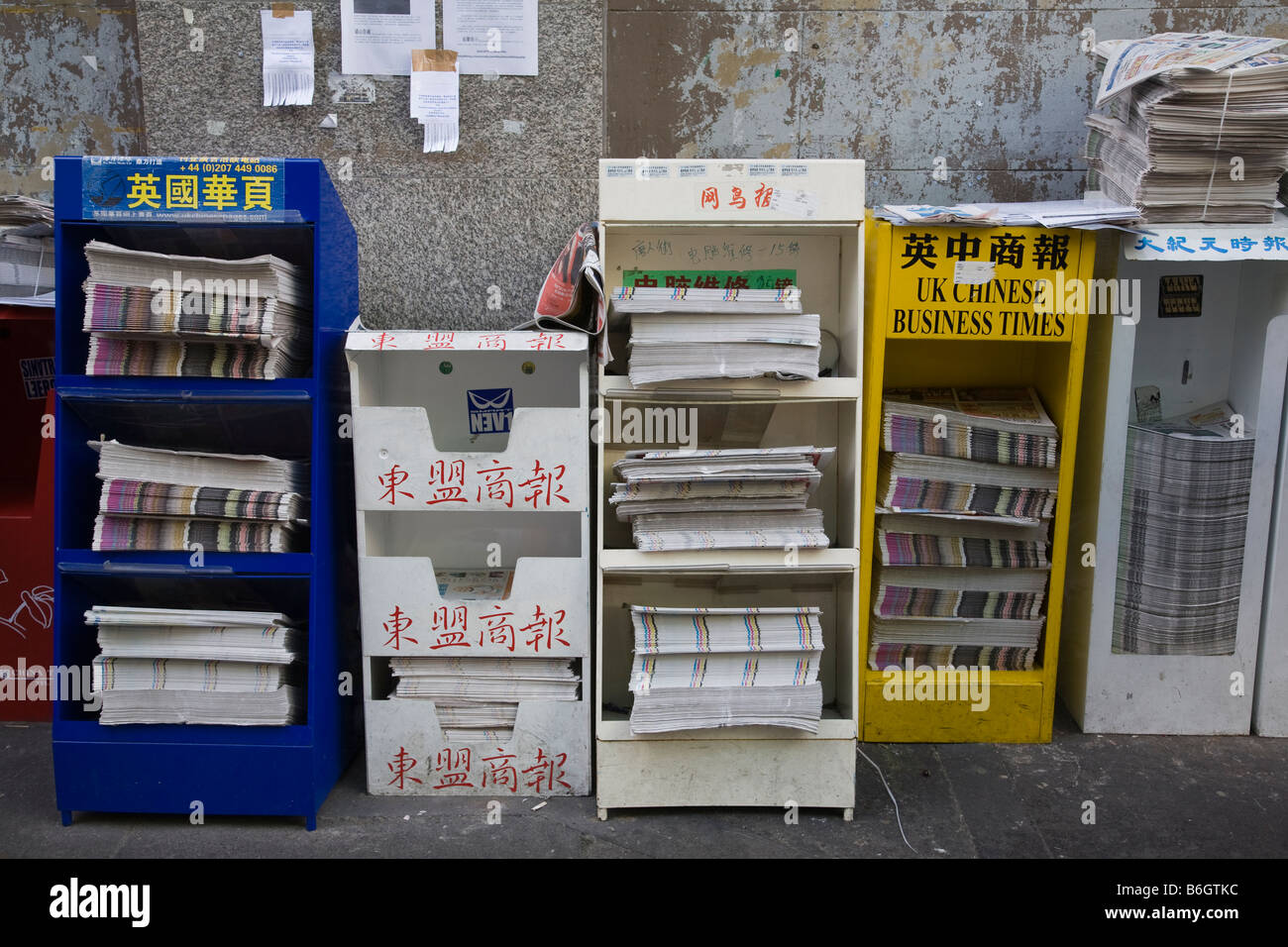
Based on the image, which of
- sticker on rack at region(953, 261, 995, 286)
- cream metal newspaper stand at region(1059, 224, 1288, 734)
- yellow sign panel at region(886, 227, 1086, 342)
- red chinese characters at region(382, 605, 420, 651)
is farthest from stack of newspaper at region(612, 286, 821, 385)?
cream metal newspaper stand at region(1059, 224, 1288, 734)

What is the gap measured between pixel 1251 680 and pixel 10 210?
4.36 metres

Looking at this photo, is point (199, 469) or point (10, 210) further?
point (10, 210)

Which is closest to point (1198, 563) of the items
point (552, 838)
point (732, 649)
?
point (732, 649)

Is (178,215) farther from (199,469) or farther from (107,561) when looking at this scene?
(107,561)

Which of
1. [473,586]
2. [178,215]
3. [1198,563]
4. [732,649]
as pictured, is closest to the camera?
[178,215]

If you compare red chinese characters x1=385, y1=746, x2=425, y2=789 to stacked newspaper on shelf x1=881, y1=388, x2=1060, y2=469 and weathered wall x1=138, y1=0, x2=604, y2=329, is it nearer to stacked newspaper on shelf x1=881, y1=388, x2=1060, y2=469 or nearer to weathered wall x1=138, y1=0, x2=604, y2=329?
weathered wall x1=138, y1=0, x2=604, y2=329

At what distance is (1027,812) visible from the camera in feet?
9.12

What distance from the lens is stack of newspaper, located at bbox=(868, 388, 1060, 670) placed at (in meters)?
3.06

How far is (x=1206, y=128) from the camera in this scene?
289 centimetres

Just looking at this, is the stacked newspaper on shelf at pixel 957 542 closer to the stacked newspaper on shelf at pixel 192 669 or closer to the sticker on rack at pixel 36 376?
the stacked newspaper on shelf at pixel 192 669

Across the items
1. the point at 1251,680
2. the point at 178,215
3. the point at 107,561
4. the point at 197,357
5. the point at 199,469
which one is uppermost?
the point at 178,215

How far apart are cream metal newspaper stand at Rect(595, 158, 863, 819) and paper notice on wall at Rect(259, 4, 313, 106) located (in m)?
1.18

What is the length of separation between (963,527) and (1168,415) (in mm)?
845

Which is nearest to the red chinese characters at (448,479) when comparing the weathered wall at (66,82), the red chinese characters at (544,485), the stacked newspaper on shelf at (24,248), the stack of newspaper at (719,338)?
the red chinese characters at (544,485)
